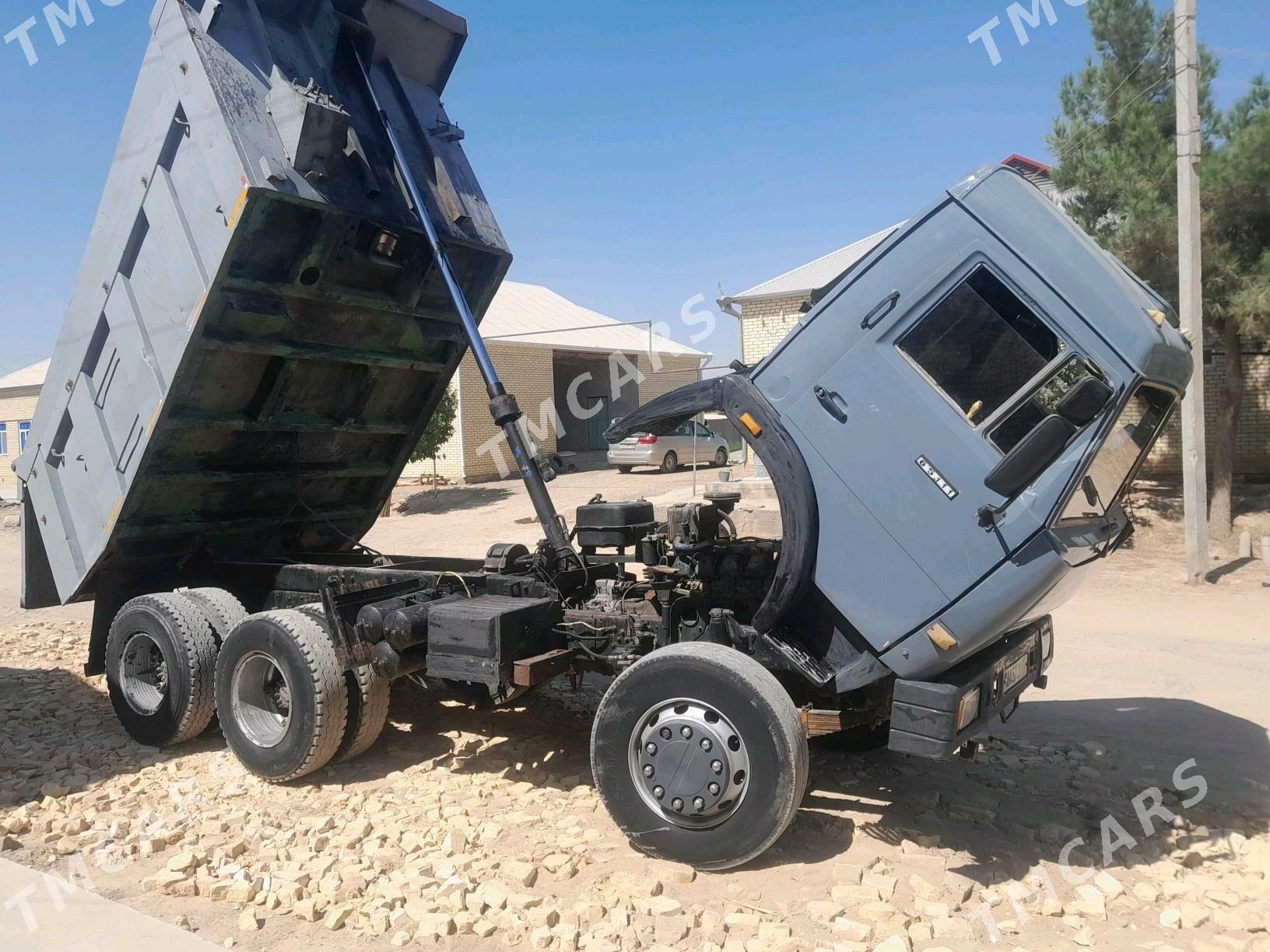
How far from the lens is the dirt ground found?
3729mm

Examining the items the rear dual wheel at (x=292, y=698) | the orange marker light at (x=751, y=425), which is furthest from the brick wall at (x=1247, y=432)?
the rear dual wheel at (x=292, y=698)

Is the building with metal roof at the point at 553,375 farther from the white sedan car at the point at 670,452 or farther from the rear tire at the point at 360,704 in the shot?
the rear tire at the point at 360,704

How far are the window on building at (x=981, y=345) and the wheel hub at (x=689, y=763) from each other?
1707mm

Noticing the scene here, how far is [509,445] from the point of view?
5.63 m

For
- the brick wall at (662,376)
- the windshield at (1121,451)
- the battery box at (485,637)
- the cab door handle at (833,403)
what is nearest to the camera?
the windshield at (1121,451)

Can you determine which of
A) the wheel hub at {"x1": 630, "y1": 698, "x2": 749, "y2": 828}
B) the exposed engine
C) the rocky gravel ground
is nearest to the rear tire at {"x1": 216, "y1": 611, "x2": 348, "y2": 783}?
the rocky gravel ground

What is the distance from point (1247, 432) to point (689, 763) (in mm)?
17619

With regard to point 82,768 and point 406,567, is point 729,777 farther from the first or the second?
point 82,768

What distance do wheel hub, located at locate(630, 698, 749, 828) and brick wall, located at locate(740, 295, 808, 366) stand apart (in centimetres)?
1928

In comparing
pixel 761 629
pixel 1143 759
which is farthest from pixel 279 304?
pixel 1143 759

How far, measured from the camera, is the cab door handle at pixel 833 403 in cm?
412

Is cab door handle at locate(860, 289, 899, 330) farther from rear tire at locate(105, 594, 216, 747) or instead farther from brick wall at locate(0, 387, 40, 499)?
brick wall at locate(0, 387, 40, 499)

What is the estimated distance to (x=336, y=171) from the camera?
5.59m

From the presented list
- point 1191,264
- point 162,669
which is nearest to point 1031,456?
point 162,669
